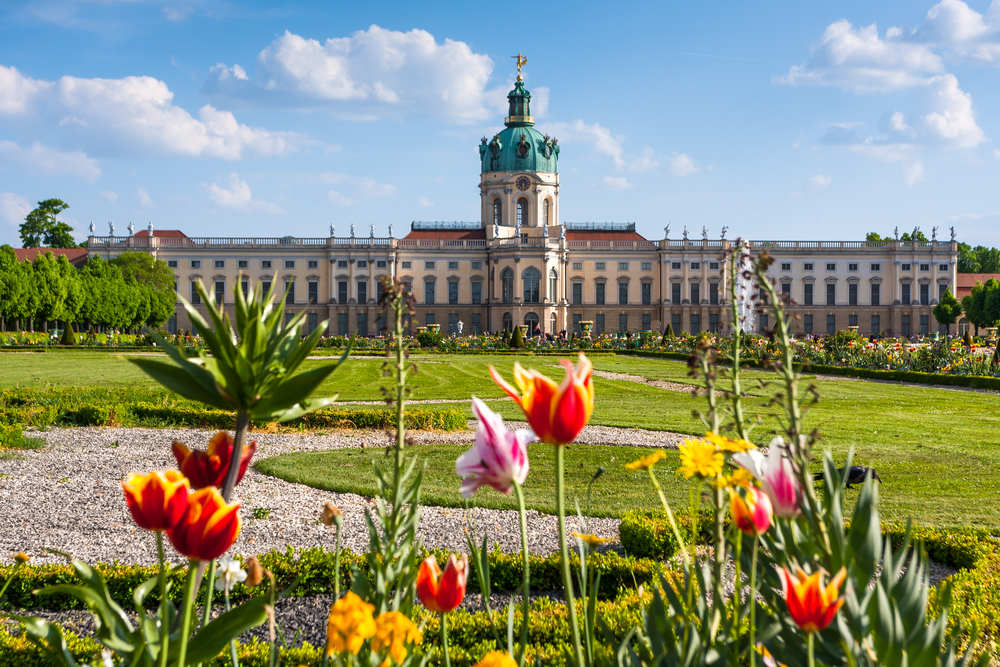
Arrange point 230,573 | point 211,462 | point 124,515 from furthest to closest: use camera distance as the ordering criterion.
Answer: point 124,515, point 230,573, point 211,462

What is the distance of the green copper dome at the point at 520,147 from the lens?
2475 inches

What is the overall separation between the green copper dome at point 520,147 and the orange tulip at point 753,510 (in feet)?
206

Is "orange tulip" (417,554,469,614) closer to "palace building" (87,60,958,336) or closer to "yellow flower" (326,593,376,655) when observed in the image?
"yellow flower" (326,593,376,655)

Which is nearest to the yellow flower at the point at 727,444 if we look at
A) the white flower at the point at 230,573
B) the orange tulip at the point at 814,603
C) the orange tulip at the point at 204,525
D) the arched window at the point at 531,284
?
the orange tulip at the point at 814,603

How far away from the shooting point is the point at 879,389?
18094mm

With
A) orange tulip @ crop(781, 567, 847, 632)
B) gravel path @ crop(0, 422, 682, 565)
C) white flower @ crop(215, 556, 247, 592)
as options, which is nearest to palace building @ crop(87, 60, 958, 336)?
gravel path @ crop(0, 422, 682, 565)

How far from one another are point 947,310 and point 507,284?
3280 cm

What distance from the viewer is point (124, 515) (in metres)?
6.27

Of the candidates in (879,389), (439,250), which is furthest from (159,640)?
(439,250)

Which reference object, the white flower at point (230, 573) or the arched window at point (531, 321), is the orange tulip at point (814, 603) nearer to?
the white flower at point (230, 573)

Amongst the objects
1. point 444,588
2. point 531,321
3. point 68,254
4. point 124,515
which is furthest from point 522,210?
point 444,588

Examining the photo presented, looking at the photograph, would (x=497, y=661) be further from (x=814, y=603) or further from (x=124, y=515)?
(x=124, y=515)

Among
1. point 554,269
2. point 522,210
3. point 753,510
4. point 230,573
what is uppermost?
point 522,210

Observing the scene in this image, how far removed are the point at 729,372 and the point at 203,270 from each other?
63.0 m
